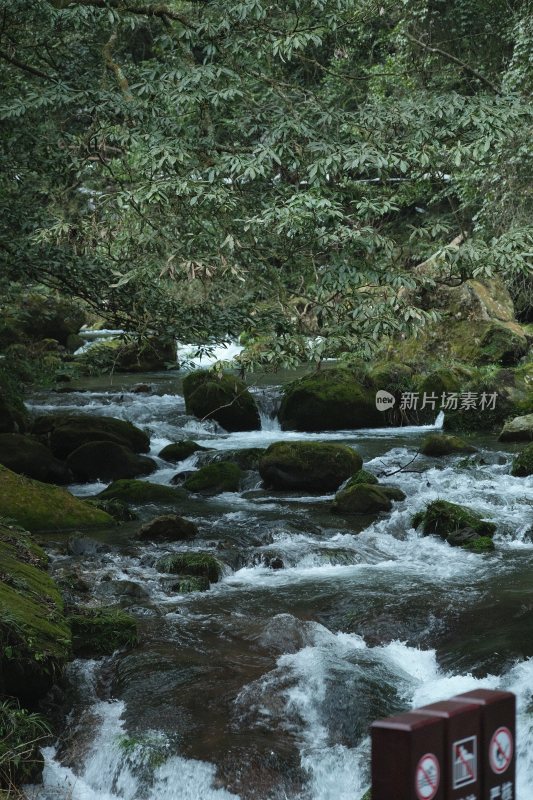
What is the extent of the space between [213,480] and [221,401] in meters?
4.43

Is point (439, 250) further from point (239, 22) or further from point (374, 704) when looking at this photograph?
point (374, 704)

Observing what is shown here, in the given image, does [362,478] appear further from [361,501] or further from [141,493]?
[141,493]

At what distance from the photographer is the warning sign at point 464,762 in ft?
7.40

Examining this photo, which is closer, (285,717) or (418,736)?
(418,736)

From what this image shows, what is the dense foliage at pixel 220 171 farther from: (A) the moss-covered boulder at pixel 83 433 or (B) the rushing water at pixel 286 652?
(A) the moss-covered boulder at pixel 83 433

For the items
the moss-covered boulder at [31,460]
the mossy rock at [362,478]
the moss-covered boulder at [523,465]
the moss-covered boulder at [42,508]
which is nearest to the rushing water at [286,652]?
the moss-covered boulder at [42,508]

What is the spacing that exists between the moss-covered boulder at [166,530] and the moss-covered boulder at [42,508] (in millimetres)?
847

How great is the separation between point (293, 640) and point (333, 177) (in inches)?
159

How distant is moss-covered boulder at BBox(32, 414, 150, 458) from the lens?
14734 millimetres

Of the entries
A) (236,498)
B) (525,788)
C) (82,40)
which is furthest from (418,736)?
(236,498)

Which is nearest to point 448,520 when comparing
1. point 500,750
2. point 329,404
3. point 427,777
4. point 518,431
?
point 518,431

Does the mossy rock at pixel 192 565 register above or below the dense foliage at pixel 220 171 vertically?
below

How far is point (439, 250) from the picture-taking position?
7934mm

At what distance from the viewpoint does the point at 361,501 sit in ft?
38.1
